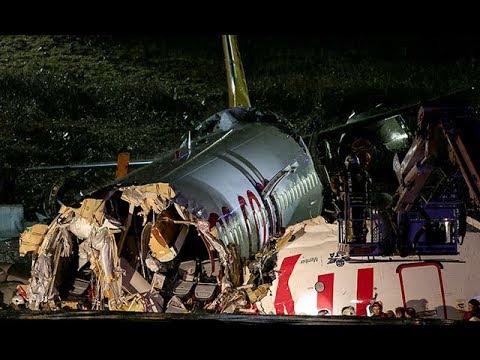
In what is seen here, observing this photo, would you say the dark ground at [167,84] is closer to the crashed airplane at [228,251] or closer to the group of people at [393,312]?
the crashed airplane at [228,251]

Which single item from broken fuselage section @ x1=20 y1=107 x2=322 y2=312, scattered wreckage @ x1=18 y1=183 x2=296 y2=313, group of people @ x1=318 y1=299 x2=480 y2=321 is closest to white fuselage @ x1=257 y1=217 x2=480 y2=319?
group of people @ x1=318 y1=299 x2=480 y2=321

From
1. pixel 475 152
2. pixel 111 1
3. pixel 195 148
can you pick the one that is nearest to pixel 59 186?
pixel 195 148

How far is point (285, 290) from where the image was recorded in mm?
11203

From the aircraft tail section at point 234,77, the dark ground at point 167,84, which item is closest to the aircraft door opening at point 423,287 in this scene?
the aircraft tail section at point 234,77

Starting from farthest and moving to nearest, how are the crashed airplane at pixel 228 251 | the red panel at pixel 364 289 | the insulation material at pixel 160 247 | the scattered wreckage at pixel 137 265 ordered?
the insulation material at pixel 160 247 → the scattered wreckage at pixel 137 265 → the red panel at pixel 364 289 → the crashed airplane at pixel 228 251

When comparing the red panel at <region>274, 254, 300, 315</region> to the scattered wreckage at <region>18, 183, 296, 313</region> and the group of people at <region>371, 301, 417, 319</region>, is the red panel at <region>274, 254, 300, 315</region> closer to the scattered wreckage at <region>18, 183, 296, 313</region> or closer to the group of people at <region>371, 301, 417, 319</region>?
the scattered wreckage at <region>18, 183, 296, 313</region>

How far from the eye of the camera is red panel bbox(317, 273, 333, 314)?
10.5m

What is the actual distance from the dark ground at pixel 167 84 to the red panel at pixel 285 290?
48.6 ft

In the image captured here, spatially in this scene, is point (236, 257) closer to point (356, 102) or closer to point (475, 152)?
point (475, 152)

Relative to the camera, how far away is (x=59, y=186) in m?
16.5

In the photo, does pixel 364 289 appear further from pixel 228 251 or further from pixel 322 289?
pixel 228 251

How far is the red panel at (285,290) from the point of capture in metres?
11.1

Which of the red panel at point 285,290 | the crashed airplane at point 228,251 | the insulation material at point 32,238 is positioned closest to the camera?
the crashed airplane at point 228,251

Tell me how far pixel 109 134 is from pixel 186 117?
2.84 meters
